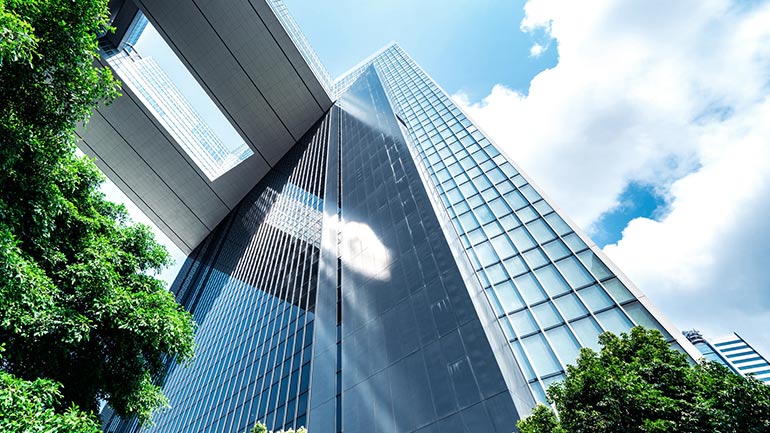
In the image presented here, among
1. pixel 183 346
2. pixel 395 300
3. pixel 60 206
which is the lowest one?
pixel 183 346

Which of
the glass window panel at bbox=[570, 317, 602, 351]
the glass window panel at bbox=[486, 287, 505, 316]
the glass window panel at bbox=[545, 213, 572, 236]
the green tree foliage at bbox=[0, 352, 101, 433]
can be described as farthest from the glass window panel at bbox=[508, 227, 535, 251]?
the green tree foliage at bbox=[0, 352, 101, 433]

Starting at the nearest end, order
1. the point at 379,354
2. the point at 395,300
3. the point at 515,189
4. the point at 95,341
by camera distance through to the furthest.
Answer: the point at 95,341, the point at 379,354, the point at 395,300, the point at 515,189

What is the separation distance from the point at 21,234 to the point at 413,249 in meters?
11.2

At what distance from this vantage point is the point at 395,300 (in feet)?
44.8

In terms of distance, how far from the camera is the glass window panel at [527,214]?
19422 mm

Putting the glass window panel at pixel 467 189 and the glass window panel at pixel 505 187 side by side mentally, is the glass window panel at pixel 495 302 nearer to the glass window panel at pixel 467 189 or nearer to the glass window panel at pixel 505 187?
the glass window panel at pixel 505 187

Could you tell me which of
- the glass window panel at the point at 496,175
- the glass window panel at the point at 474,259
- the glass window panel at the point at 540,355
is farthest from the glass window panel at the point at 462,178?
the glass window panel at the point at 540,355

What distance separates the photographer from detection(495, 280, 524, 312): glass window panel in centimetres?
1588

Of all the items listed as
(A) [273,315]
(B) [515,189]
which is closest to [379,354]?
(B) [515,189]

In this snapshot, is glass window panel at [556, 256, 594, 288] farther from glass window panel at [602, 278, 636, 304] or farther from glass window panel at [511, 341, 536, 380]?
glass window panel at [511, 341, 536, 380]

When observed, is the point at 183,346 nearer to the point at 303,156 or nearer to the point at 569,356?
the point at 569,356

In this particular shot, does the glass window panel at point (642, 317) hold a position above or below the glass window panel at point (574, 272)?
below

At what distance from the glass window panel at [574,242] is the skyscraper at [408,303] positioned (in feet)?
0.24

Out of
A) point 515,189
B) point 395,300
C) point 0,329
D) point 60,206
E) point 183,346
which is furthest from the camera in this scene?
point 515,189
